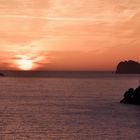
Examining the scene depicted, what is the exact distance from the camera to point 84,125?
64.3 metres

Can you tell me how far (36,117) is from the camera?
73.9 metres

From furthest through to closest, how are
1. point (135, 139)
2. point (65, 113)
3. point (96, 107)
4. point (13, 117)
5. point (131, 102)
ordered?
point (131, 102), point (96, 107), point (65, 113), point (13, 117), point (135, 139)

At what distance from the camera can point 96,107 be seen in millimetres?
92812

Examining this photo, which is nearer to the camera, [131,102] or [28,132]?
[28,132]

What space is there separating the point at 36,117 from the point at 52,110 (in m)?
13.0

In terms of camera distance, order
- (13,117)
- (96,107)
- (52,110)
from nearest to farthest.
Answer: (13,117)
(52,110)
(96,107)

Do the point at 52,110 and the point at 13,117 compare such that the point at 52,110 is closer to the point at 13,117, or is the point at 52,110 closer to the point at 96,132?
the point at 13,117

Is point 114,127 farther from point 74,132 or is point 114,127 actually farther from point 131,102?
point 131,102

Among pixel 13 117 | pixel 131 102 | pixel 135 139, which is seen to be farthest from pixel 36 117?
pixel 131 102

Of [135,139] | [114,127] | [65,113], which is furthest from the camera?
[65,113]

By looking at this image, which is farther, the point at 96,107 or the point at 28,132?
the point at 96,107

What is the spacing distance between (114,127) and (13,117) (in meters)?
19.6

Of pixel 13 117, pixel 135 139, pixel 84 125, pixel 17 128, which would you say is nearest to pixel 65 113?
pixel 13 117

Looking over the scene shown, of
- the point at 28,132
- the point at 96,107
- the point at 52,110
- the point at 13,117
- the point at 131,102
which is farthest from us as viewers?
the point at 131,102
